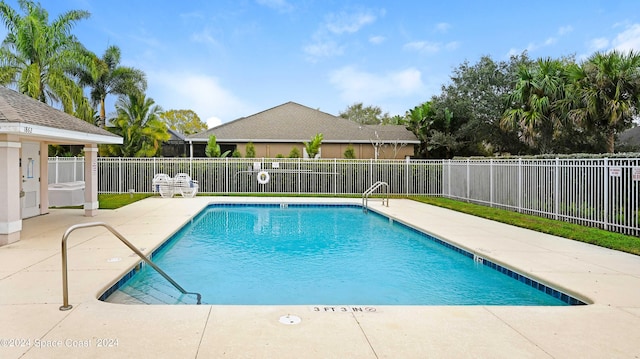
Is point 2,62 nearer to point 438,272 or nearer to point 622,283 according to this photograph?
point 438,272

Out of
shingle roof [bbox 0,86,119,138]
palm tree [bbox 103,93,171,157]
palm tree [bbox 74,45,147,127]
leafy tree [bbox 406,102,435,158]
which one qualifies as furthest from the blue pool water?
palm tree [bbox 74,45,147,127]

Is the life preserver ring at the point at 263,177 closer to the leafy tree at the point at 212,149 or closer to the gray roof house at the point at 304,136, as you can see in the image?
the leafy tree at the point at 212,149

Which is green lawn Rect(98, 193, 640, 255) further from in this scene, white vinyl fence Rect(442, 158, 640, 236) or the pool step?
the pool step

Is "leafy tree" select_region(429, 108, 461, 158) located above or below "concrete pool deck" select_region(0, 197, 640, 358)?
above

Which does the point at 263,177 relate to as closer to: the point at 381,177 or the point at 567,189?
the point at 381,177

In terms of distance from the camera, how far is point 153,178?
19359 millimetres

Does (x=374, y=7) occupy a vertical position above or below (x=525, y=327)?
above

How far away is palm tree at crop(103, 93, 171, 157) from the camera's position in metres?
23.0

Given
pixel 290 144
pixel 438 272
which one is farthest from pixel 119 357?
pixel 290 144

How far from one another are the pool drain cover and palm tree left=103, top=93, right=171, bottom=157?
21.1 metres

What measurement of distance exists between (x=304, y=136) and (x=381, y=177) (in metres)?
5.86

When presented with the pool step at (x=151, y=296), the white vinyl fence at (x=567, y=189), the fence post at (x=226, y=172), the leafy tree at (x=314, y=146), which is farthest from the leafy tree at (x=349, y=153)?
the pool step at (x=151, y=296)

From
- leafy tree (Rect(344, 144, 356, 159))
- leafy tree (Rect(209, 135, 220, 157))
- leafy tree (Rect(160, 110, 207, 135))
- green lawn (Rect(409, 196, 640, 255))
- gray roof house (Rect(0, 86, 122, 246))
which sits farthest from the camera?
leafy tree (Rect(160, 110, 207, 135))

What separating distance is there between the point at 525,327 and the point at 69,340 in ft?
13.7
